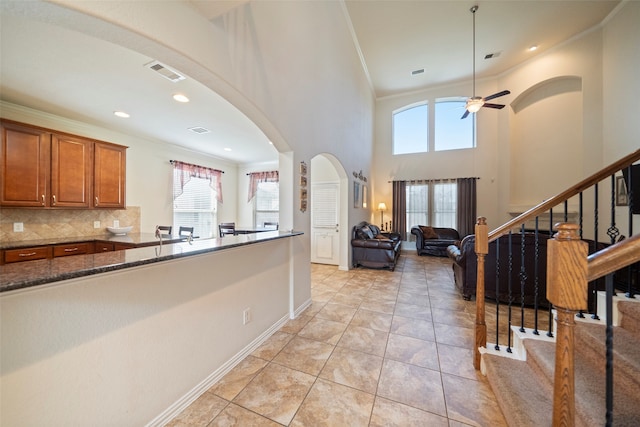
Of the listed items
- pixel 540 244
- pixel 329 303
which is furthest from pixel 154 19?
pixel 540 244

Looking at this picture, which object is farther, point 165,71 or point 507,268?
point 507,268

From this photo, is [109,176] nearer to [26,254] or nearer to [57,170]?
[57,170]

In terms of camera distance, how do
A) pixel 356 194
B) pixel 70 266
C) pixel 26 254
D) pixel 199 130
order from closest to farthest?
pixel 70 266 < pixel 26 254 < pixel 199 130 < pixel 356 194

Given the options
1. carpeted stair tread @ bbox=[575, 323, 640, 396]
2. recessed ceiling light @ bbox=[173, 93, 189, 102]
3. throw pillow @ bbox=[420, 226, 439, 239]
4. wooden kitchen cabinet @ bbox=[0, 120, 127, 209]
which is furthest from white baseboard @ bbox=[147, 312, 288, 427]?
throw pillow @ bbox=[420, 226, 439, 239]

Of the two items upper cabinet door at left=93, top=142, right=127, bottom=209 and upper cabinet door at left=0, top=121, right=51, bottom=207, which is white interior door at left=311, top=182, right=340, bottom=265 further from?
upper cabinet door at left=0, top=121, right=51, bottom=207

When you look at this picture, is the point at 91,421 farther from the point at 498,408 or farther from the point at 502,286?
the point at 502,286

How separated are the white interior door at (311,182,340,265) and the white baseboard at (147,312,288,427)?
2.90m

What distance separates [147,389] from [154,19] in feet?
6.82

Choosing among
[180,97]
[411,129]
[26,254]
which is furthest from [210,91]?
[411,129]

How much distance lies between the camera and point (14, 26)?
1769mm

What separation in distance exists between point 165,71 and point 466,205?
7349mm

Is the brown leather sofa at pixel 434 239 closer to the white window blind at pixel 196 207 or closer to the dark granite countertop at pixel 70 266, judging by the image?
the white window blind at pixel 196 207

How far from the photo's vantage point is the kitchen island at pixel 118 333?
93 cm

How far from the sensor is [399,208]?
7.23 meters
